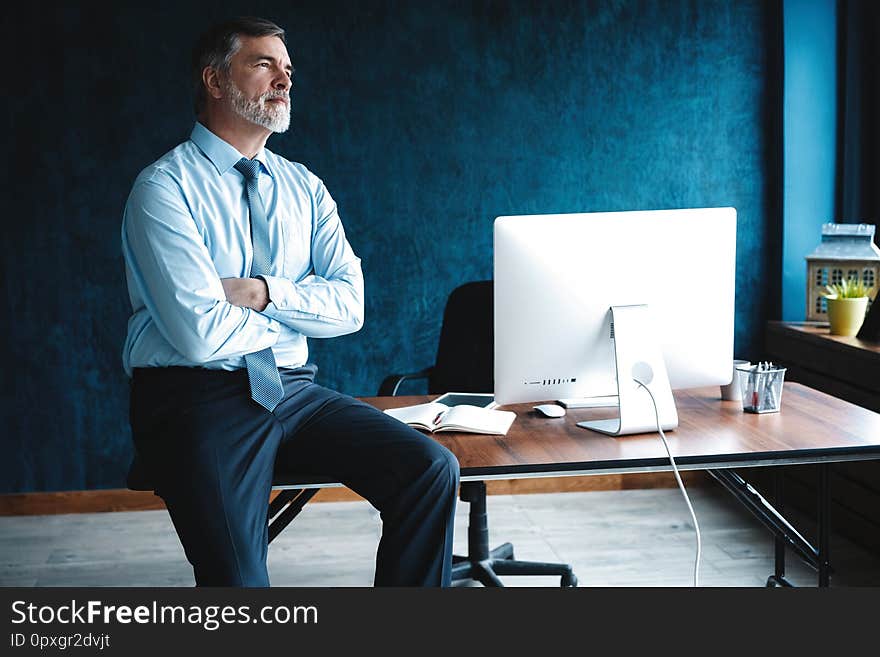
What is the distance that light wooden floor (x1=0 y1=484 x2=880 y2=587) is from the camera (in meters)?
3.49

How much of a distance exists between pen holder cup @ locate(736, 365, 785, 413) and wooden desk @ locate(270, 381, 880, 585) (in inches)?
1.0

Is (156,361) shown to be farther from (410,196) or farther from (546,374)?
(410,196)

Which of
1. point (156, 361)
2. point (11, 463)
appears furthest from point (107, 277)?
point (156, 361)

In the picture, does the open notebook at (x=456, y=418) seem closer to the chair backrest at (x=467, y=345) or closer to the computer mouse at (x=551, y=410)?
the computer mouse at (x=551, y=410)

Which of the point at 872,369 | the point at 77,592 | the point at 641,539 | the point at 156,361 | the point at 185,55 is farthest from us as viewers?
the point at 185,55

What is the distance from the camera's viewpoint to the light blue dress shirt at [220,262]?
2336mm

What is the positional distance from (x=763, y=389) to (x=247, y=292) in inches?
52.3

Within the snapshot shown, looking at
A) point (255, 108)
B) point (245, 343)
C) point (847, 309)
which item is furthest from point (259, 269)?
point (847, 309)

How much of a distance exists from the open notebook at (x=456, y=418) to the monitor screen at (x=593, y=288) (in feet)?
0.32

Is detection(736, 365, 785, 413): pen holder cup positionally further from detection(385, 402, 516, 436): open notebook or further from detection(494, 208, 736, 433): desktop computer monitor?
detection(385, 402, 516, 436): open notebook

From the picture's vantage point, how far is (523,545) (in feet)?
12.4

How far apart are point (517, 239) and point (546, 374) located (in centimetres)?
33

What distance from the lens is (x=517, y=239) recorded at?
7.36 ft

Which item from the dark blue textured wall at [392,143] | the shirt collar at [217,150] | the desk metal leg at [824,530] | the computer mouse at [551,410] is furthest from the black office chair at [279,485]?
the dark blue textured wall at [392,143]
